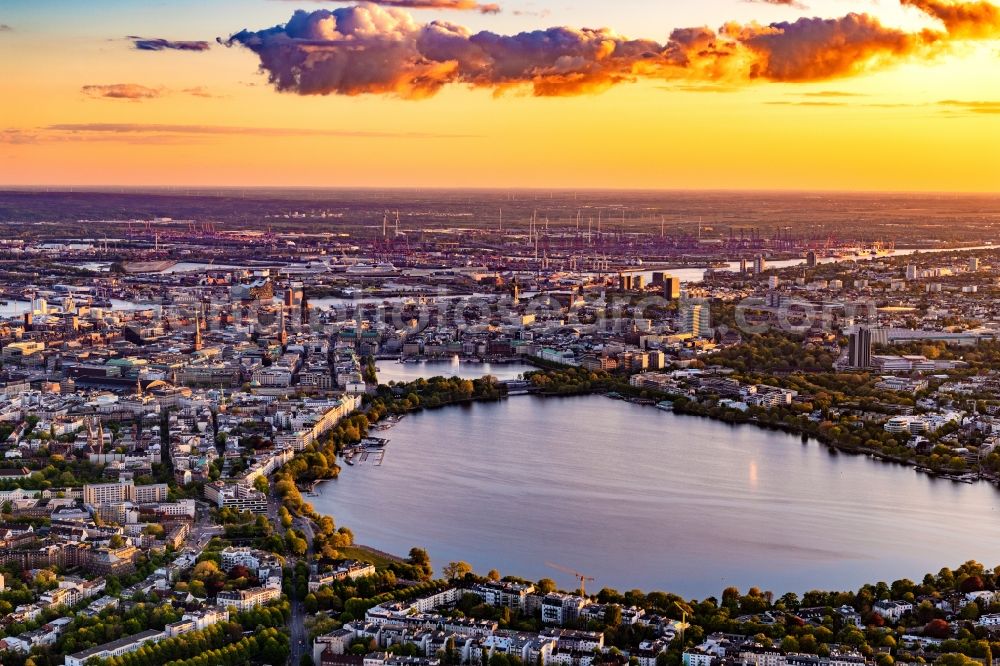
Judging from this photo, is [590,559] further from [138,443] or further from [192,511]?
[138,443]

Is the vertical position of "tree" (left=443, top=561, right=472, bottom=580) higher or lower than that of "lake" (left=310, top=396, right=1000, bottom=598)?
higher

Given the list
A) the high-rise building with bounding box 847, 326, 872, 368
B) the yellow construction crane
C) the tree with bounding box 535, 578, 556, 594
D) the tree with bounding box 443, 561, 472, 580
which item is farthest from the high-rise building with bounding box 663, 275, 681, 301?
the yellow construction crane

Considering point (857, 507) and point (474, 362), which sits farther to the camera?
point (474, 362)

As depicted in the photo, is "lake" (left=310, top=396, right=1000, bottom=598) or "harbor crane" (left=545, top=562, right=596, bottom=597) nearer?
"harbor crane" (left=545, top=562, right=596, bottom=597)

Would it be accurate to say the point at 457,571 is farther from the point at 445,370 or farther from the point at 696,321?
the point at 696,321

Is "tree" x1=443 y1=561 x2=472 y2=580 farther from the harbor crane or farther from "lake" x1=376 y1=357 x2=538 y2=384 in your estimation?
"lake" x1=376 y1=357 x2=538 y2=384

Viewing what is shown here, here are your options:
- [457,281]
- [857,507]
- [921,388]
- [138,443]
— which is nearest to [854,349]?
[921,388]
